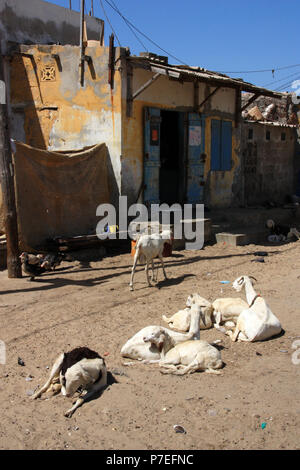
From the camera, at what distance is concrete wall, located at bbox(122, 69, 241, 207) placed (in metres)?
10.1

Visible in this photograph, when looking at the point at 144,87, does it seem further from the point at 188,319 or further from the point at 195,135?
the point at 188,319

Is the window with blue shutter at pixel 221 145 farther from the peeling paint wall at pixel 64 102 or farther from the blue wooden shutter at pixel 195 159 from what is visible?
the peeling paint wall at pixel 64 102

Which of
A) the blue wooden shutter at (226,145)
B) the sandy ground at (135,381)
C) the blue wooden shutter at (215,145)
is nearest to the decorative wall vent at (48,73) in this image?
the blue wooden shutter at (215,145)

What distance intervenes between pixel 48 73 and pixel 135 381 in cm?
827

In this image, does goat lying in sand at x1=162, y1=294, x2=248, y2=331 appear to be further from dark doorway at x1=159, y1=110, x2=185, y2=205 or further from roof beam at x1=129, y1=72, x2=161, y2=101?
dark doorway at x1=159, y1=110, x2=185, y2=205

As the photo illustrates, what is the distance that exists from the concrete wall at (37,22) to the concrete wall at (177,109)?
3683 mm

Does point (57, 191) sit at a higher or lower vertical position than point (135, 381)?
higher

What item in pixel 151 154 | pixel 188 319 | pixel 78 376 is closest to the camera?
pixel 78 376

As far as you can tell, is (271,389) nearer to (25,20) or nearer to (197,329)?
(197,329)

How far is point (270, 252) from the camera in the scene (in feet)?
32.3

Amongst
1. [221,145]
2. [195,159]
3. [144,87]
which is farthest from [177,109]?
[221,145]

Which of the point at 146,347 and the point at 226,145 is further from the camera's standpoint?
the point at 226,145

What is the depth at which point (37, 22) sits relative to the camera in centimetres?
1250

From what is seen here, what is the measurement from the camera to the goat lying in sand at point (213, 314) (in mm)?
5363
